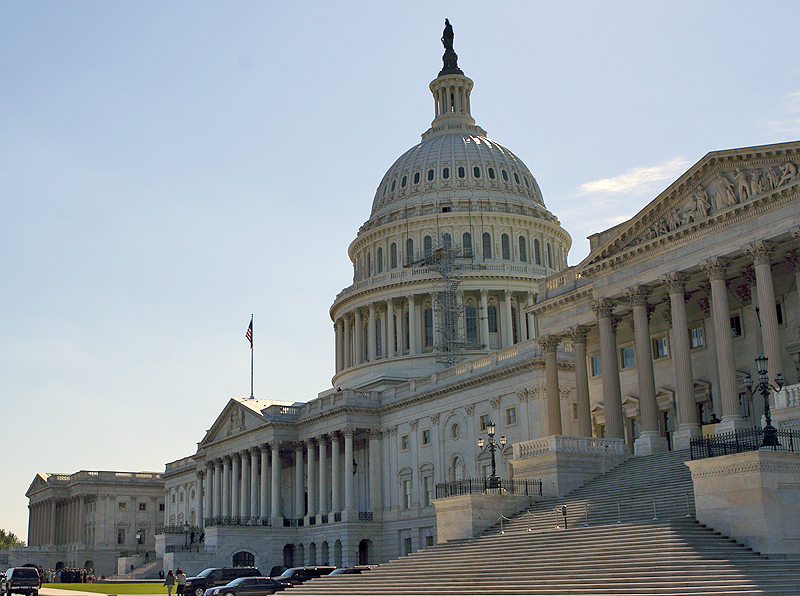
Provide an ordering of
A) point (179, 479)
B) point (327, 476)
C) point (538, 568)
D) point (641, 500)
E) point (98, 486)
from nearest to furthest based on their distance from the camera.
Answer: point (538, 568) → point (641, 500) → point (327, 476) → point (179, 479) → point (98, 486)

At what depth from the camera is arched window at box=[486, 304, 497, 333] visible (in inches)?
4124

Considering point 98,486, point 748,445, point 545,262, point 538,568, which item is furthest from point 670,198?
point 98,486

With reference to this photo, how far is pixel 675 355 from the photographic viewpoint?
4688cm

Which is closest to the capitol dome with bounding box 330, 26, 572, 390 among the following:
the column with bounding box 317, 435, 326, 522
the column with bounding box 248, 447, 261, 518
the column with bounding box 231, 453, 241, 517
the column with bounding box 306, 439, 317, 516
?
the column with bounding box 306, 439, 317, 516

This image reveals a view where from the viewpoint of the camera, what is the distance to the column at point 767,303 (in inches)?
1649

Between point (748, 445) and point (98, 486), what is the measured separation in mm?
125478

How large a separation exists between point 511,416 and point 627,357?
1652cm

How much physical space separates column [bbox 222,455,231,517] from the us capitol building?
11.4 inches

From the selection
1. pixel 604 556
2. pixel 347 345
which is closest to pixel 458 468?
pixel 347 345

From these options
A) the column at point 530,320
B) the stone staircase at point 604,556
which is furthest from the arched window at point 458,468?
the stone staircase at point 604,556

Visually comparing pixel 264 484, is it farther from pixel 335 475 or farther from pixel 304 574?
pixel 304 574

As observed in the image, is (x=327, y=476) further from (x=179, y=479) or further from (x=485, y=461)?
(x=179, y=479)

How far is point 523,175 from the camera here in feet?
381

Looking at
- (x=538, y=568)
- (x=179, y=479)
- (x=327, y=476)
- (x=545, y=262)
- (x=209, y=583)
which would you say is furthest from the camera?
(x=179, y=479)
